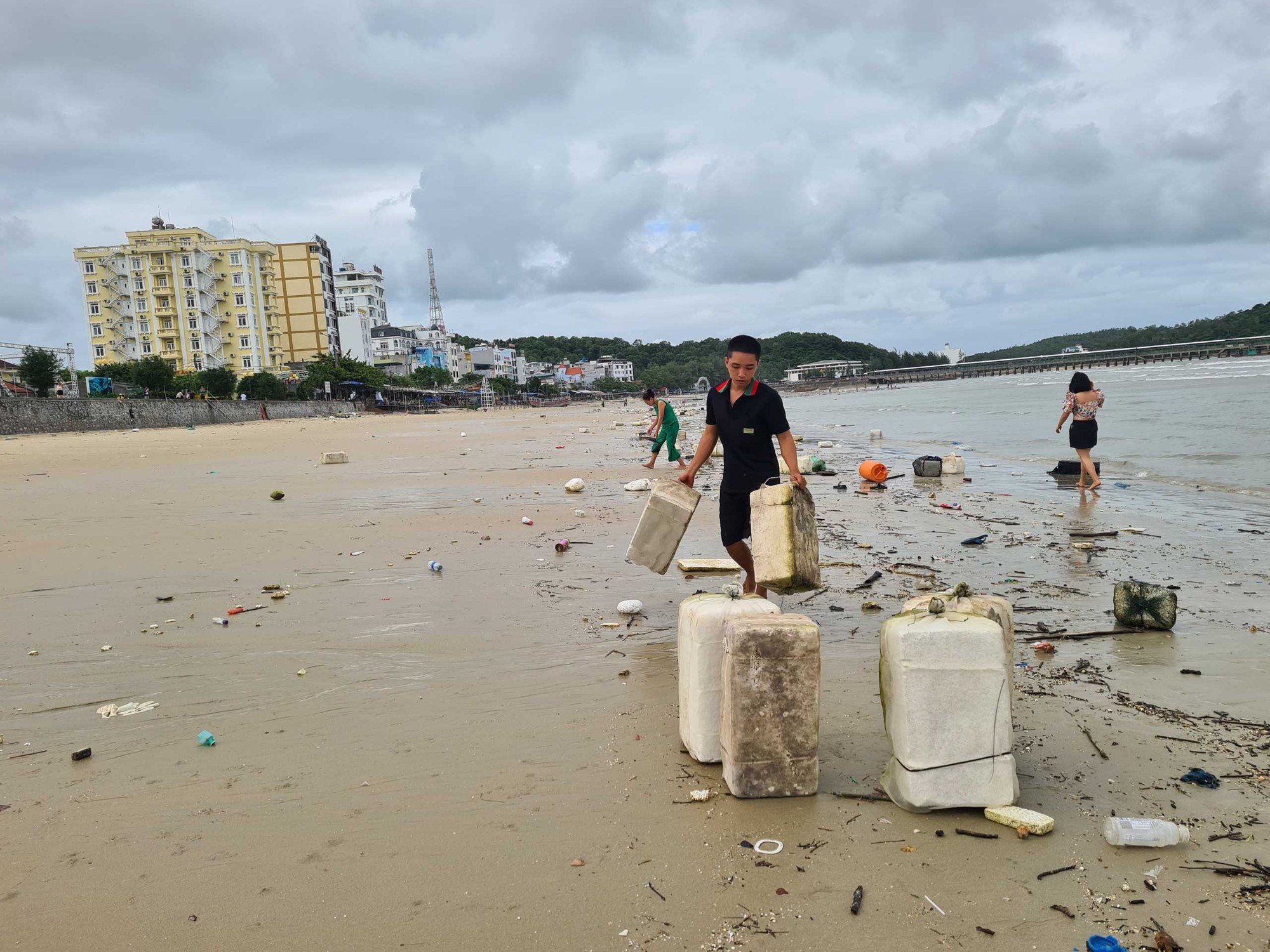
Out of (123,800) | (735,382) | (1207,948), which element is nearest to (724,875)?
(1207,948)

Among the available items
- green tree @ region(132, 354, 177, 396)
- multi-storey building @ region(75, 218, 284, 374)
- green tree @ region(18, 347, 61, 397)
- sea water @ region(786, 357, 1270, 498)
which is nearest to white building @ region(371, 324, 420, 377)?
multi-storey building @ region(75, 218, 284, 374)

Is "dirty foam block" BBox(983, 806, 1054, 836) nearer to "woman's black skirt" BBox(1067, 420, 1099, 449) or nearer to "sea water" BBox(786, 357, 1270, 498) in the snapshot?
"woman's black skirt" BBox(1067, 420, 1099, 449)

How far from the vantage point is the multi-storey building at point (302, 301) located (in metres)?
90.3

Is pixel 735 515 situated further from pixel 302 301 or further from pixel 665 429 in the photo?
pixel 302 301

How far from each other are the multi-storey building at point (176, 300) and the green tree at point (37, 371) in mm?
44666

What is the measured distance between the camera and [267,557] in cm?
723

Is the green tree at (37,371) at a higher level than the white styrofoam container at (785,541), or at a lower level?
higher

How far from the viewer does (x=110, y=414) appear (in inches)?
1288

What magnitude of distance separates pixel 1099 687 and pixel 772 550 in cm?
178

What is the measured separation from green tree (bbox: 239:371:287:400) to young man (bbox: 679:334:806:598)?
59.1m

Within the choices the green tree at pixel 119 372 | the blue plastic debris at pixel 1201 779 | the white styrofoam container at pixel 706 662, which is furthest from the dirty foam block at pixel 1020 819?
the green tree at pixel 119 372

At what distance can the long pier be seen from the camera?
12325 cm

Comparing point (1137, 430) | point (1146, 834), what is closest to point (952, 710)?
point (1146, 834)

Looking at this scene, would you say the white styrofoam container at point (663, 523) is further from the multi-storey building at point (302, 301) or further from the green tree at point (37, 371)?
the multi-storey building at point (302, 301)
